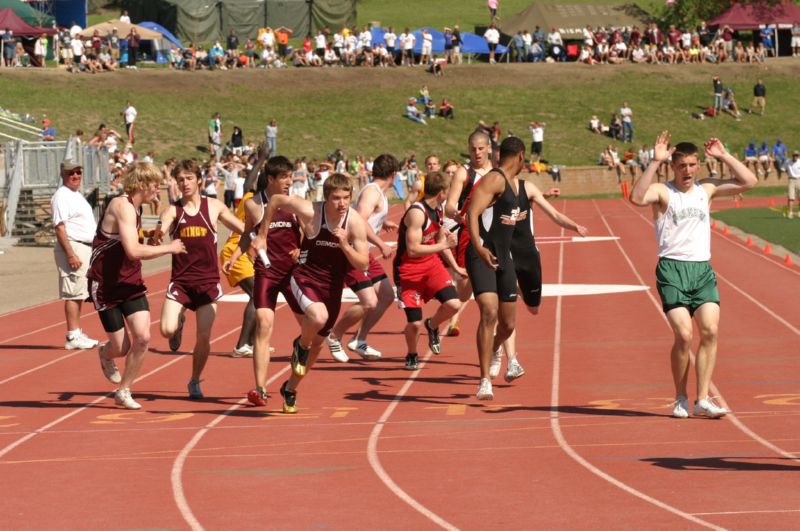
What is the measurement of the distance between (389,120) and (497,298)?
47479 millimetres

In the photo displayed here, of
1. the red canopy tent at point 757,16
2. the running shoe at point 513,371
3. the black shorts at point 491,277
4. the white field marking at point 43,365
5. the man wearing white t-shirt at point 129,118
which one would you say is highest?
the red canopy tent at point 757,16

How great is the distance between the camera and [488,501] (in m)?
7.38

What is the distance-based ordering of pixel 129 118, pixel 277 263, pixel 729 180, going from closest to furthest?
1. pixel 729 180
2. pixel 277 263
3. pixel 129 118

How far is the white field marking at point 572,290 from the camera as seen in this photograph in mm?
20359

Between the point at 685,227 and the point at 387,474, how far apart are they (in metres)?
3.14

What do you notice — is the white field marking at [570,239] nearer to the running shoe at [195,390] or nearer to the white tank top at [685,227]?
the running shoe at [195,390]

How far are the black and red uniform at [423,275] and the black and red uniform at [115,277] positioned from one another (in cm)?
303

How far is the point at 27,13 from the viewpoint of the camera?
5653cm

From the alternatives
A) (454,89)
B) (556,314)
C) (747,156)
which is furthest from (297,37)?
(556,314)

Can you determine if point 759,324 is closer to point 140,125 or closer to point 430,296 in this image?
point 430,296

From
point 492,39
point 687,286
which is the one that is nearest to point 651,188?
point 687,286

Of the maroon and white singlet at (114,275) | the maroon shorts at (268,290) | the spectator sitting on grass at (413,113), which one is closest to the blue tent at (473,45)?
the spectator sitting on grass at (413,113)

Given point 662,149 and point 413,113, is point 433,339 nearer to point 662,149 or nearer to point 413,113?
point 662,149

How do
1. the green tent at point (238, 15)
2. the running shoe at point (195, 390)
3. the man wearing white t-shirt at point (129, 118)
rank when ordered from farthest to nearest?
the green tent at point (238, 15) → the man wearing white t-shirt at point (129, 118) → the running shoe at point (195, 390)
